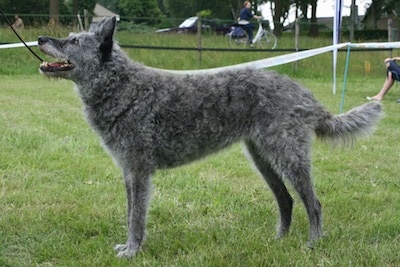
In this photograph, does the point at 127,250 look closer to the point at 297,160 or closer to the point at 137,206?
the point at 137,206

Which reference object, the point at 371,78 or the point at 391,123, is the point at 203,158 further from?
the point at 371,78

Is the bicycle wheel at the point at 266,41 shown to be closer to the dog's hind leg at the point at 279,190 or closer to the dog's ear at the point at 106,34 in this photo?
the dog's hind leg at the point at 279,190

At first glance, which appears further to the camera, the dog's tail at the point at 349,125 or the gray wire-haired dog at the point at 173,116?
the dog's tail at the point at 349,125

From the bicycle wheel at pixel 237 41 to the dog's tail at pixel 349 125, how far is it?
604 inches

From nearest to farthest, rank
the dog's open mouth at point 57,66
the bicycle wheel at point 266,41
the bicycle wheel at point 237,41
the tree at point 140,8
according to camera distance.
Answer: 1. the dog's open mouth at point 57,66
2. the bicycle wheel at point 237,41
3. the bicycle wheel at point 266,41
4. the tree at point 140,8

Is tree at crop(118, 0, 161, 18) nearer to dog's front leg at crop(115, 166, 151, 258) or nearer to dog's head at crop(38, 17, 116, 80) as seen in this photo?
dog's head at crop(38, 17, 116, 80)

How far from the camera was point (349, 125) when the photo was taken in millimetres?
3771

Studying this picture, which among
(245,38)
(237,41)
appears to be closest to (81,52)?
(237,41)

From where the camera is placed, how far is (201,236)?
3812mm

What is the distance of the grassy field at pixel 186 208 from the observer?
11.2 feet

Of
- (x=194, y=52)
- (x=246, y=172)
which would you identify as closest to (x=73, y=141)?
(x=246, y=172)

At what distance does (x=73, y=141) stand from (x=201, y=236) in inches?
129

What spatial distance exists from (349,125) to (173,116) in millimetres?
1328

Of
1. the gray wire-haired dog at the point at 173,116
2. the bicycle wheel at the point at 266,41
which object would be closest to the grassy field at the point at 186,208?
the gray wire-haired dog at the point at 173,116
